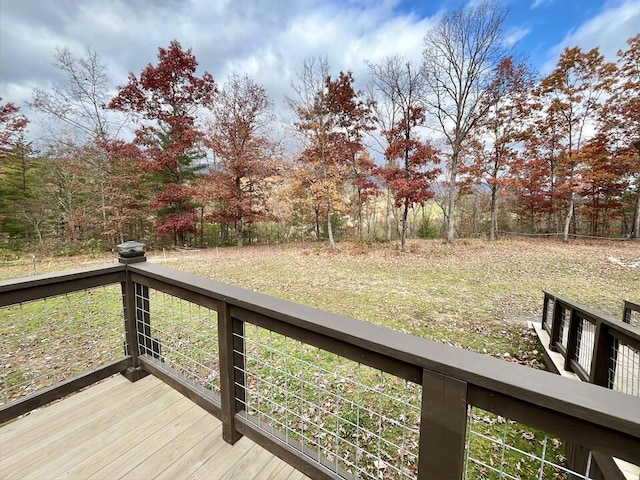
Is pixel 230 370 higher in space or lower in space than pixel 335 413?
higher

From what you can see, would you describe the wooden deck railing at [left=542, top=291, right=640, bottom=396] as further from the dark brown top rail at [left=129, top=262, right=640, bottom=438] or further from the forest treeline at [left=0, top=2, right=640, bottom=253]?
the forest treeline at [left=0, top=2, right=640, bottom=253]

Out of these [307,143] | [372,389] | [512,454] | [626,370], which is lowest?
[512,454]

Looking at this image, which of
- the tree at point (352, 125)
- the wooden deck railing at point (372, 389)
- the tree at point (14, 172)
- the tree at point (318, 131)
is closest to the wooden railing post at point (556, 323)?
the wooden deck railing at point (372, 389)

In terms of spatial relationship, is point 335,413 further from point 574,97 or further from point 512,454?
point 574,97

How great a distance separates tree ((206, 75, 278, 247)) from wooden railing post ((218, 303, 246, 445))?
10219mm

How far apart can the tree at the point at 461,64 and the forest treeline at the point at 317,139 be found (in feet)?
0.13

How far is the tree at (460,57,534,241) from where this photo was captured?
9859mm

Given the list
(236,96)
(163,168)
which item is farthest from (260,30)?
(163,168)

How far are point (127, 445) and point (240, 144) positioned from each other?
436 inches

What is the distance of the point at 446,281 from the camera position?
630 centimetres

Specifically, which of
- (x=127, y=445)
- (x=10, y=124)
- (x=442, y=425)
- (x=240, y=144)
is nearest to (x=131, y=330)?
(x=127, y=445)

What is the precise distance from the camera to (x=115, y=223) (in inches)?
412

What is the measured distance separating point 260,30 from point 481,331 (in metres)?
9.23

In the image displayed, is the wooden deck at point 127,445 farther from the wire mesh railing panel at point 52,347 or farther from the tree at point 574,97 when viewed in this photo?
the tree at point 574,97
